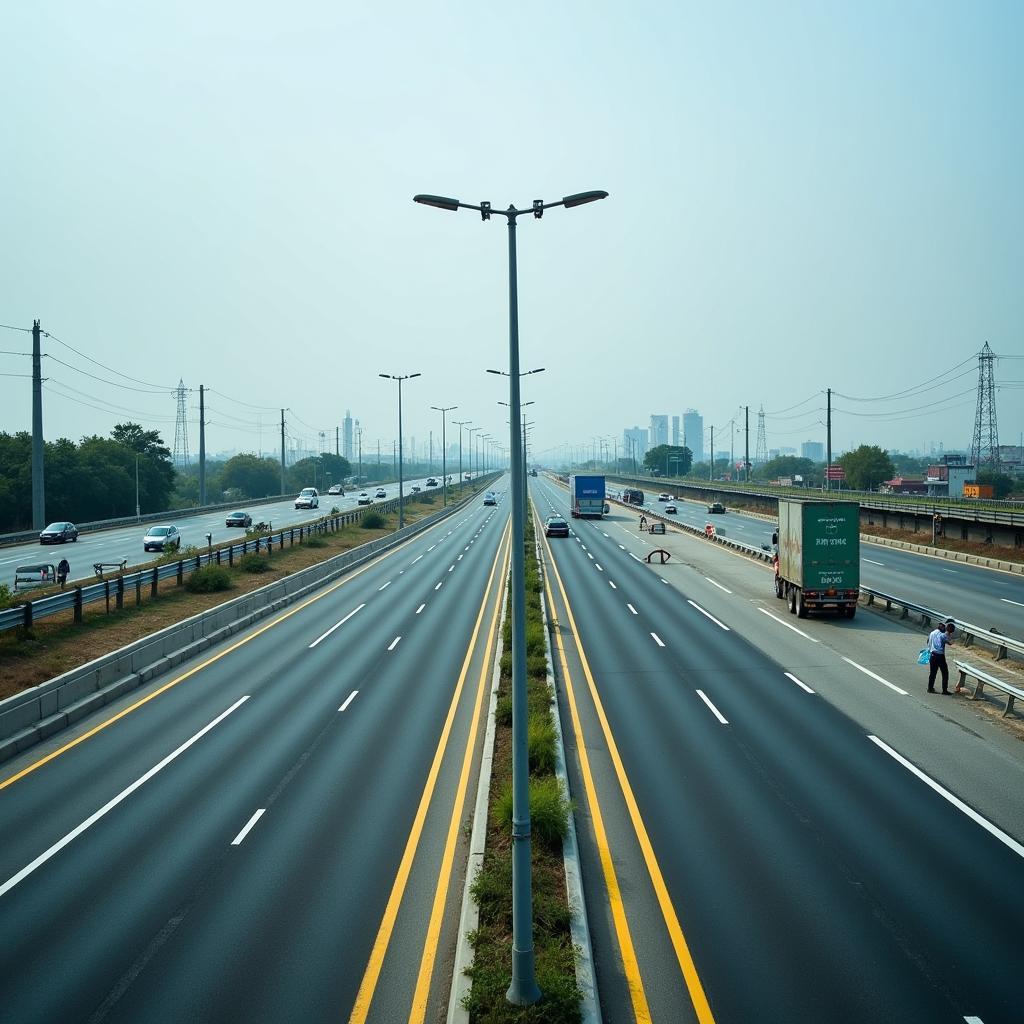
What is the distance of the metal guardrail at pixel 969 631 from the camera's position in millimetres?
23703

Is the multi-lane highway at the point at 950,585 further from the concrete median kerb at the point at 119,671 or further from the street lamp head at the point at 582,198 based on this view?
the concrete median kerb at the point at 119,671

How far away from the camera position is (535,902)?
10609mm

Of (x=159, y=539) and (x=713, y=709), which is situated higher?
(x=159, y=539)

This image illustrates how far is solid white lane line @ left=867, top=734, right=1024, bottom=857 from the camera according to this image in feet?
41.5

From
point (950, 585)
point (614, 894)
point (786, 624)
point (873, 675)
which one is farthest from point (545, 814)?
point (950, 585)

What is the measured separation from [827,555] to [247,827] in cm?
2393

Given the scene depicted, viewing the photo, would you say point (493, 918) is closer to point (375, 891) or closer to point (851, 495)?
point (375, 891)

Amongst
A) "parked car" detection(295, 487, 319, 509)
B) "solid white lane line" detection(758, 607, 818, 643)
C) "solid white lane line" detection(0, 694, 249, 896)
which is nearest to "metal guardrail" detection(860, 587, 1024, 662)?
"solid white lane line" detection(758, 607, 818, 643)

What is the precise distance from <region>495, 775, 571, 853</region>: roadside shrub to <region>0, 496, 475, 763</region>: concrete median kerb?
34.3 ft

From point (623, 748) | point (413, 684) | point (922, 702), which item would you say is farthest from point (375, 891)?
point (922, 702)

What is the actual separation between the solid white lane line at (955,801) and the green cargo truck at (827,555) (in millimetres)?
14069

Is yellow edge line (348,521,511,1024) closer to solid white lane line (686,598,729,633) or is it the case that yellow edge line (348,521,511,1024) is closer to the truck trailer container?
solid white lane line (686,598,729,633)

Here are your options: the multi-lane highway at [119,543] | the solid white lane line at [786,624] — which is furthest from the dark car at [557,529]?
the solid white lane line at [786,624]

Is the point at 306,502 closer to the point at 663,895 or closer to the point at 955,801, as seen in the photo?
the point at 955,801
